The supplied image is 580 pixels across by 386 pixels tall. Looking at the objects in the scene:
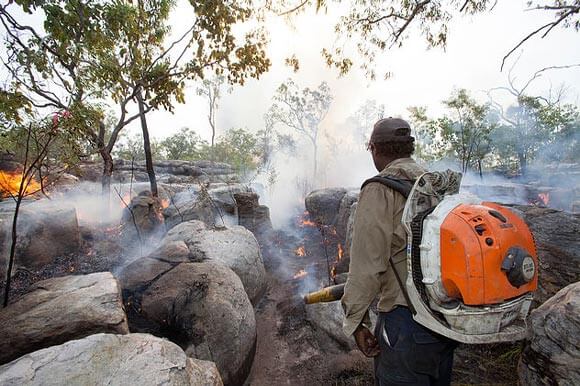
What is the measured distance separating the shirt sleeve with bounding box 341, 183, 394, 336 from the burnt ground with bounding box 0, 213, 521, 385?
7.40ft

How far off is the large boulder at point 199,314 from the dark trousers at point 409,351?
2389 mm

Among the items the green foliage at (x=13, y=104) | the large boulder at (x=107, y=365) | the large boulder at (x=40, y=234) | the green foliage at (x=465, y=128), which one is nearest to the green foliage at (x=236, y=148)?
the green foliage at (x=465, y=128)

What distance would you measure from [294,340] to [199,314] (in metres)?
1.75

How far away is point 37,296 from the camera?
3.41 meters

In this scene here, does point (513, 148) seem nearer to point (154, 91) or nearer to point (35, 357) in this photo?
point (154, 91)

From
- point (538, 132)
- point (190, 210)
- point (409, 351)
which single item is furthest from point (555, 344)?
point (538, 132)

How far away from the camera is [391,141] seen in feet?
6.42

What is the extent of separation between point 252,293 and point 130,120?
717 cm

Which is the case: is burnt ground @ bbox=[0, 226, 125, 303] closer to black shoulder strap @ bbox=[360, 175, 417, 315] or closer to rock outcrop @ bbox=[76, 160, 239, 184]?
black shoulder strap @ bbox=[360, 175, 417, 315]

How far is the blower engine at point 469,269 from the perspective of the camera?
4.40ft

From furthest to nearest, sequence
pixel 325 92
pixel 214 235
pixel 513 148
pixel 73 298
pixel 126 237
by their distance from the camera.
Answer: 1. pixel 325 92
2. pixel 513 148
3. pixel 126 237
4. pixel 214 235
5. pixel 73 298

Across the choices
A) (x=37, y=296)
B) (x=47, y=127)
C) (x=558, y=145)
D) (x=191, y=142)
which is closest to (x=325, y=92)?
(x=191, y=142)

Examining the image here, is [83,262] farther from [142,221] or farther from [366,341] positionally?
[366,341]

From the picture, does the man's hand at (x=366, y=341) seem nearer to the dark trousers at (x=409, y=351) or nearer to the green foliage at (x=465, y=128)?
the dark trousers at (x=409, y=351)
